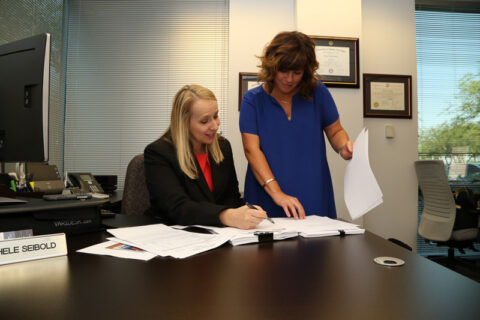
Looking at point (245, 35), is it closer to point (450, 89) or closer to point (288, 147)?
point (288, 147)

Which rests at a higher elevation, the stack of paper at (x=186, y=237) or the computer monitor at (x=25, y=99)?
the computer monitor at (x=25, y=99)

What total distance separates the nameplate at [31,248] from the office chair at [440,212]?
275cm

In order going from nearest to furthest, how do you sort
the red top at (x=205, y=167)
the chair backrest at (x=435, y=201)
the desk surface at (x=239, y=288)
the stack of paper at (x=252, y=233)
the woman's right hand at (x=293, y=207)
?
1. the desk surface at (x=239, y=288)
2. the stack of paper at (x=252, y=233)
3. the woman's right hand at (x=293, y=207)
4. the red top at (x=205, y=167)
5. the chair backrest at (x=435, y=201)

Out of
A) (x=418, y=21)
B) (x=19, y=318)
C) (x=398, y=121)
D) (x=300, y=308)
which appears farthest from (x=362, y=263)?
(x=418, y=21)

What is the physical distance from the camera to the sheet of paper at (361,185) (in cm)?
96

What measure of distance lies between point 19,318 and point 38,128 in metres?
0.55

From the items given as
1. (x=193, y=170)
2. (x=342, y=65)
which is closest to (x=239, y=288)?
(x=193, y=170)

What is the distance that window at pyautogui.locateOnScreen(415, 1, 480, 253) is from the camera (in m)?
3.36

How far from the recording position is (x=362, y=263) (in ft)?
2.22

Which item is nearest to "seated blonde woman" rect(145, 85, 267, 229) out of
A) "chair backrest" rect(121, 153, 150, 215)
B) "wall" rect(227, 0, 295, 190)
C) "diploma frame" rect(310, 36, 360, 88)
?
"chair backrest" rect(121, 153, 150, 215)

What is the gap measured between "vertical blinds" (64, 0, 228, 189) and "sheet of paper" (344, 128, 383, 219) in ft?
6.81

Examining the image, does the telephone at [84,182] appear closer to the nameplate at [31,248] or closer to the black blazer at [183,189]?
the black blazer at [183,189]

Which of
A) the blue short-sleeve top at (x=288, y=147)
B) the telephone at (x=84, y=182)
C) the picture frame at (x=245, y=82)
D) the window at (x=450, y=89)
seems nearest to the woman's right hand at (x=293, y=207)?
the blue short-sleeve top at (x=288, y=147)

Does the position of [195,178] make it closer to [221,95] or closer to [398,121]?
[221,95]
